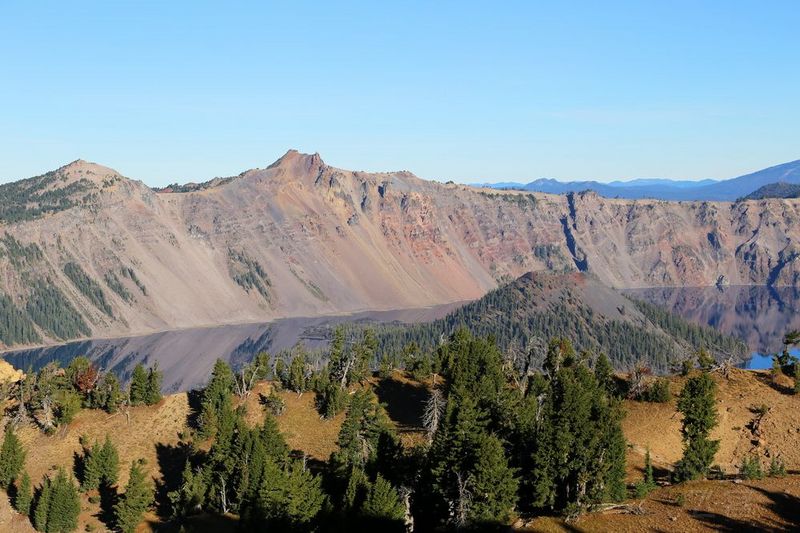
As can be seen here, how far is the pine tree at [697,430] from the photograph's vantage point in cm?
7362

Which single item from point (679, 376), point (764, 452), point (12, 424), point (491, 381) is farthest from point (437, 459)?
point (12, 424)

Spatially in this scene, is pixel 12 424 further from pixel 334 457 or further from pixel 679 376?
pixel 679 376

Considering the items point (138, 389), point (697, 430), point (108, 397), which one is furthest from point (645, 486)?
point (108, 397)

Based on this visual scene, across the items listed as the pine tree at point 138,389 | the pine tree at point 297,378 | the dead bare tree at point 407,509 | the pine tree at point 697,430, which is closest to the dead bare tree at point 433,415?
the dead bare tree at point 407,509

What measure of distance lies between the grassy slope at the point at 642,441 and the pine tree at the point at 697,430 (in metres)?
3.82

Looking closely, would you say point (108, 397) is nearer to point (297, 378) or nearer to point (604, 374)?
point (297, 378)

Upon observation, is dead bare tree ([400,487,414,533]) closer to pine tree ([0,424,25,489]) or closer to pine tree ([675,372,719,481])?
pine tree ([675,372,719,481])

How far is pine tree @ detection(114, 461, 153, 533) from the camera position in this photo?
3329 inches

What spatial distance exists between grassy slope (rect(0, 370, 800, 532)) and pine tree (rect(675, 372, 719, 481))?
A: 382cm

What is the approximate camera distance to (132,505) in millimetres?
84750

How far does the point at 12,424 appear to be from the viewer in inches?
4267

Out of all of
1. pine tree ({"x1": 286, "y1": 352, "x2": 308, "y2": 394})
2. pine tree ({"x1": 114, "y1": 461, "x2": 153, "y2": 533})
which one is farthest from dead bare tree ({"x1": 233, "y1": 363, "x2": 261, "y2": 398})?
pine tree ({"x1": 114, "y1": 461, "x2": 153, "y2": 533})

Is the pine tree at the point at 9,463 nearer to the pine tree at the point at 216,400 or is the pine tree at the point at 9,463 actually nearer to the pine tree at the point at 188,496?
the pine tree at the point at 216,400

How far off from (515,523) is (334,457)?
24.2 m
